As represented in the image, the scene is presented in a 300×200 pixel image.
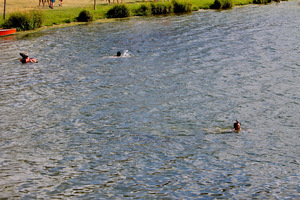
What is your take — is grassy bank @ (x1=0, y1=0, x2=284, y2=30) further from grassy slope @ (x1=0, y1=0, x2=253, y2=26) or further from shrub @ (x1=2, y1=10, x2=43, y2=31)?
shrub @ (x1=2, y1=10, x2=43, y2=31)

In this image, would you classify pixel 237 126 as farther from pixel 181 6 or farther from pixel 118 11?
pixel 181 6

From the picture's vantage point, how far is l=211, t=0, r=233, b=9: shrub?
65438mm

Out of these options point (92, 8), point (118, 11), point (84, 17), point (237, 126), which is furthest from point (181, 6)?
point (237, 126)

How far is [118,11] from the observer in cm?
5856

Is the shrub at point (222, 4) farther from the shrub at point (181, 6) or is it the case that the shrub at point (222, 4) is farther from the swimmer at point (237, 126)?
the swimmer at point (237, 126)

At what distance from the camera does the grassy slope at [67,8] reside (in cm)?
5344

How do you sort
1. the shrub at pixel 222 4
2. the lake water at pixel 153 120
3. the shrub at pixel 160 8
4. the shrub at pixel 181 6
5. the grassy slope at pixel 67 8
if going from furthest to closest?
the shrub at pixel 222 4, the shrub at pixel 181 6, the shrub at pixel 160 8, the grassy slope at pixel 67 8, the lake water at pixel 153 120

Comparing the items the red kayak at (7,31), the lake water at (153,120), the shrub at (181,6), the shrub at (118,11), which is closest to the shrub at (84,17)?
the shrub at (118,11)

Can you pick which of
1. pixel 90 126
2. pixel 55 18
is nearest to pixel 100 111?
pixel 90 126

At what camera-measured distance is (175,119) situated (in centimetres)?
1820

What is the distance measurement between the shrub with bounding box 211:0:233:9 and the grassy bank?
179 mm

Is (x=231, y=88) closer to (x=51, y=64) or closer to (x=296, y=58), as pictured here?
(x=296, y=58)

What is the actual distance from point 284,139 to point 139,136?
6150 millimetres

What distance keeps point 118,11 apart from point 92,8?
5.25 metres
